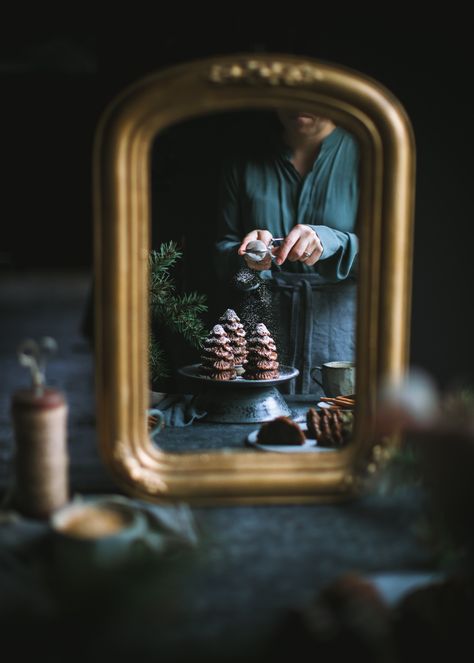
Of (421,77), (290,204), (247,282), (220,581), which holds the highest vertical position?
(421,77)

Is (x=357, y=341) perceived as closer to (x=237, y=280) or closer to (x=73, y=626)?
(x=237, y=280)

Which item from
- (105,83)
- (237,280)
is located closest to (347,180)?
(237,280)

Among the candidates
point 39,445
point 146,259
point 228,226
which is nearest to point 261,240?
point 228,226

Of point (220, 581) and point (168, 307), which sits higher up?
point (168, 307)

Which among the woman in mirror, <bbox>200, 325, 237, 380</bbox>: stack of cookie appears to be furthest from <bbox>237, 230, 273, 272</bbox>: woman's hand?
<bbox>200, 325, 237, 380</bbox>: stack of cookie

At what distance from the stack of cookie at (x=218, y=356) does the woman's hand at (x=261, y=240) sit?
0.34ft

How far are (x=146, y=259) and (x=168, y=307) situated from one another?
24 centimetres

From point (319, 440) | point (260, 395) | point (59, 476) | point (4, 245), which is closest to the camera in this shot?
point (59, 476)

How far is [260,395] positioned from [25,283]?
335 inches

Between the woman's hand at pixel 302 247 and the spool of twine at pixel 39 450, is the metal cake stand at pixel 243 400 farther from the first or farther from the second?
the spool of twine at pixel 39 450

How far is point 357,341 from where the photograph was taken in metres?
0.77

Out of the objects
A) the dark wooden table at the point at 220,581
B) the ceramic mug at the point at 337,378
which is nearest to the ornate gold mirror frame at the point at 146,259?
the dark wooden table at the point at 220,581

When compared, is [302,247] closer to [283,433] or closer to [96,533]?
[283,433]

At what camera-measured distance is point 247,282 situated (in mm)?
982
